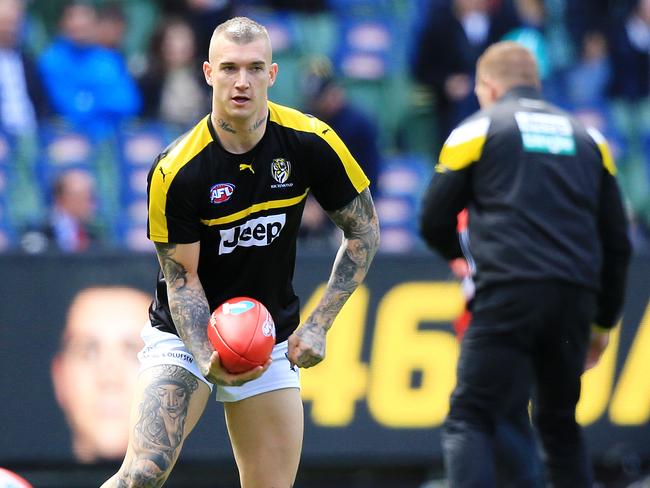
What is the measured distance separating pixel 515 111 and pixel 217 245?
1.63 m

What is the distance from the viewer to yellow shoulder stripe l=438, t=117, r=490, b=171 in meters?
5.86

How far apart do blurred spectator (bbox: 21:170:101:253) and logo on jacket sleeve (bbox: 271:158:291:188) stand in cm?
452

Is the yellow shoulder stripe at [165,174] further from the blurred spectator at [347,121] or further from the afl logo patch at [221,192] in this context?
the blurred spectator at [347,121]

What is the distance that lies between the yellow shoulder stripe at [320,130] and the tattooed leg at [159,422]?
1.12 meters

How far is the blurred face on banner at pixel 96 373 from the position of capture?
8.33 m

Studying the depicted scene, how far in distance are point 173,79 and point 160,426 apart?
21.0ft

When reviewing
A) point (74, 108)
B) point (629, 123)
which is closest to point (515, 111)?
point (74, 108)

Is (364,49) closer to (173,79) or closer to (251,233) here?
(173,79)

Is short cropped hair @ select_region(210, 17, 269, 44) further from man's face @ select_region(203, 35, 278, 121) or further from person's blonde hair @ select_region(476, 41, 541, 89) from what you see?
person's blonde hair @ select_region(476, 41, 541, 89)

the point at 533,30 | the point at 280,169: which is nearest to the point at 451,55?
the point at 533,30

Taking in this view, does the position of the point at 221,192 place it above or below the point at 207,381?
above

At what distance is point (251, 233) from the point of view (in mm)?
5371

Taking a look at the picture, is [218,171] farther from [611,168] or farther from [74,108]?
[74,108]

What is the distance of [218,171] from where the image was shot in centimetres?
524
